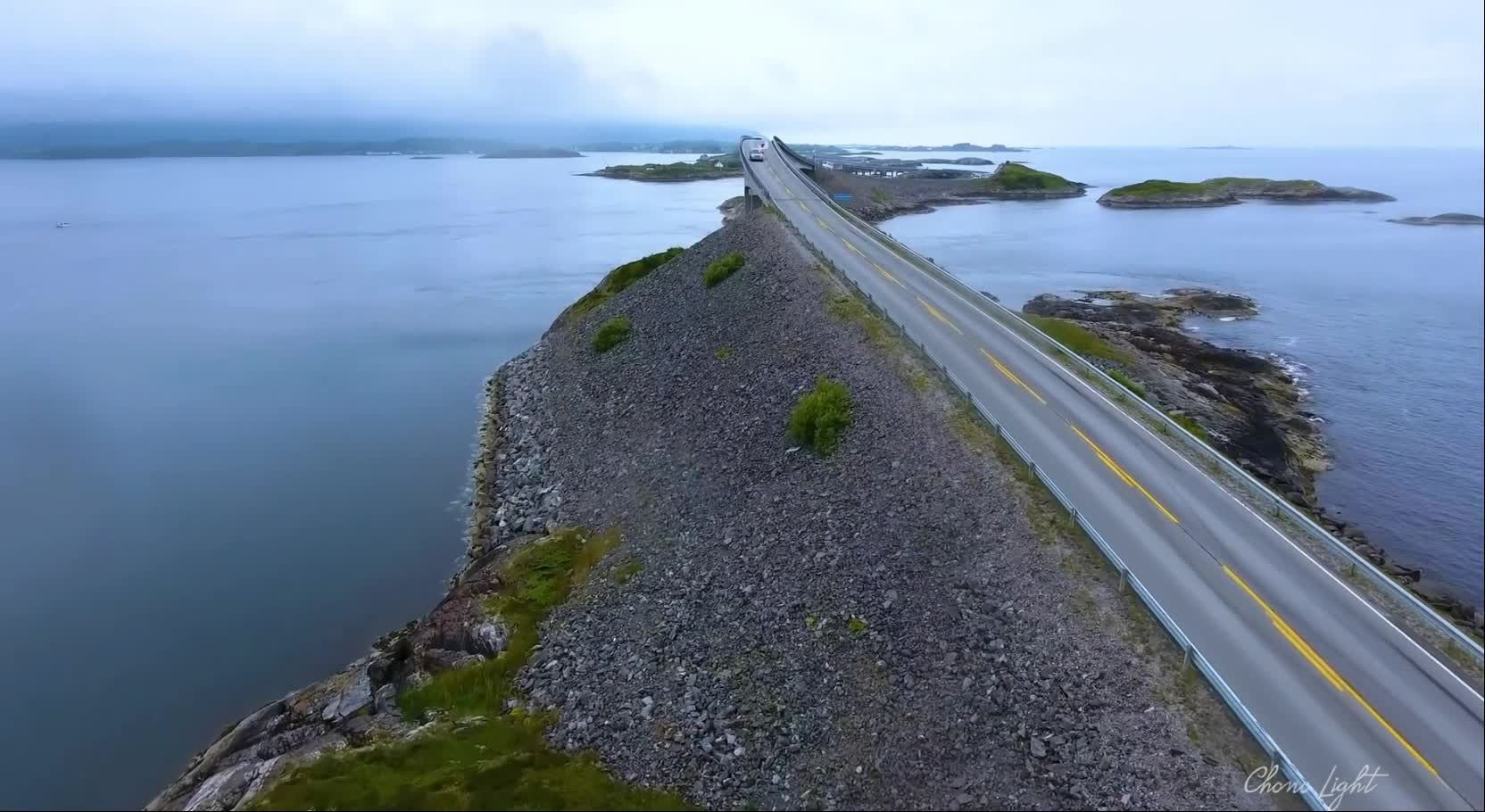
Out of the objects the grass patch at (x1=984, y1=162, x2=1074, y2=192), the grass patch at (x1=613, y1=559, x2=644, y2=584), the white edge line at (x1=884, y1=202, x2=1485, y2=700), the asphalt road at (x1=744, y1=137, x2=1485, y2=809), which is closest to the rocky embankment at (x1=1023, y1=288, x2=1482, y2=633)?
the white edge line at (x1=884, y1=202, x2=1485, y2=700)

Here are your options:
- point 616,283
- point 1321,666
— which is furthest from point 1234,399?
point 616,283

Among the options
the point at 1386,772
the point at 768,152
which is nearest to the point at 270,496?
the point at 1386,772

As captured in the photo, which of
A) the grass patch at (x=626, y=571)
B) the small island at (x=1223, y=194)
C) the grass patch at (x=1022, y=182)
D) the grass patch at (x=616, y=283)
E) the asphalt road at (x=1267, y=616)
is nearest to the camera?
the asphalt road at (x=1267, y=616)

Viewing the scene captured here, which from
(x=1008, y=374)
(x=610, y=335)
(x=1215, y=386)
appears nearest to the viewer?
(x=1008, y=374)

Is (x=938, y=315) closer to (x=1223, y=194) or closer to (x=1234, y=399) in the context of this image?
(x=1234, y=399)

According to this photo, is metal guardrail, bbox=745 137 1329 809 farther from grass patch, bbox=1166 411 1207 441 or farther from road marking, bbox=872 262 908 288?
road marking, bbox=872 262 908 288

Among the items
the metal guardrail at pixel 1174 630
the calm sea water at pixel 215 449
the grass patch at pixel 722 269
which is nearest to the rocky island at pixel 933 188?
the calm sea water at pixel 215 449

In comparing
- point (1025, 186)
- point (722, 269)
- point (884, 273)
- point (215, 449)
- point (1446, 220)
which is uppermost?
point (1025, 186)

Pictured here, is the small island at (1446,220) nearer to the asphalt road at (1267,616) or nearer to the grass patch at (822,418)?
the asphalt road at (1267,616)
